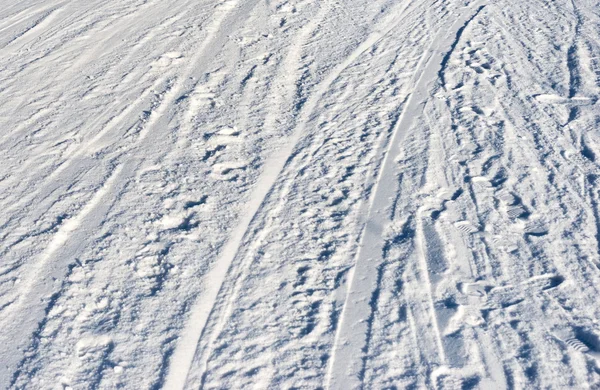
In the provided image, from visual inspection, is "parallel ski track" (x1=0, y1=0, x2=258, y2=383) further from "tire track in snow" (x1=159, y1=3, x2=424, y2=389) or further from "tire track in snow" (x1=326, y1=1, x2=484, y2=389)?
"tire track in snow" (x1=326, y1=1, x2=484, y2=389)

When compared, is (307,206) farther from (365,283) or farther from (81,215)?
(81,215)

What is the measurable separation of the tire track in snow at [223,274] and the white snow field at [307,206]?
0.05 feet

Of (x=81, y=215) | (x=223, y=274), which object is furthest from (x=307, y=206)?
(x=81, y=215)

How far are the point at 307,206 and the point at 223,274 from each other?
833 mm

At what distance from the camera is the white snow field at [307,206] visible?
11.0 ft

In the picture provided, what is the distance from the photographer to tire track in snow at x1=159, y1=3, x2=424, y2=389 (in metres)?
3.33

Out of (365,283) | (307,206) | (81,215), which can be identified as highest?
(81,215)

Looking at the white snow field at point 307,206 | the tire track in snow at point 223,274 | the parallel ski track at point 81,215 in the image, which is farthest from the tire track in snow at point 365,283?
the parallel ski track at point 81,215

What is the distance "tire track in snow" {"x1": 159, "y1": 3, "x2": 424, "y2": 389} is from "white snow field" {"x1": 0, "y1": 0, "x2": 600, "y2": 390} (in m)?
0.01

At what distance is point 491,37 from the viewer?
6.72 metres

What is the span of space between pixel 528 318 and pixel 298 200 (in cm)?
171

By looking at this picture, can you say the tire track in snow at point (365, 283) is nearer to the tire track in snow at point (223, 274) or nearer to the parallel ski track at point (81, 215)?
the tire track in snow at point (223, 274)

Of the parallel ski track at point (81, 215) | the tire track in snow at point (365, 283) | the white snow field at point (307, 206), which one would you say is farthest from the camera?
the parallel ski track at point (81, 215)

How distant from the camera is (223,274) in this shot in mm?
3902
